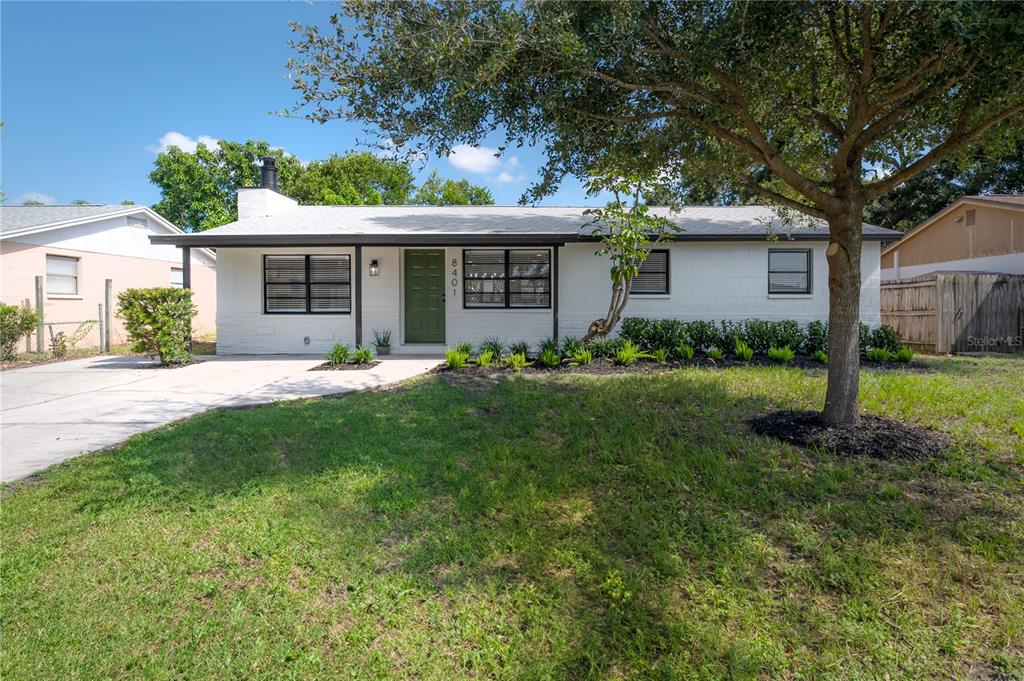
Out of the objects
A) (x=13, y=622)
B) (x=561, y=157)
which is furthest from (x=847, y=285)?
(x=13, y=622)

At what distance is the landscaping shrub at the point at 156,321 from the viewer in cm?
932

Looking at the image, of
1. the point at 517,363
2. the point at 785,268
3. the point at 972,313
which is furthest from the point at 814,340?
the point at 517,363

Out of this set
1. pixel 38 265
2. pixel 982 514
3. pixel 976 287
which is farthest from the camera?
pixel 38 265

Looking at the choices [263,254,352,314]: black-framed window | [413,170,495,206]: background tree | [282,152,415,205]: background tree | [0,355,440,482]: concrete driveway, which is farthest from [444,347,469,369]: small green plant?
[413,170,495,206]: background tree

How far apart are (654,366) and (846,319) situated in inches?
156

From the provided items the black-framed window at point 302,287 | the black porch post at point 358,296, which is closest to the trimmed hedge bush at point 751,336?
the black porch post at point 358,296

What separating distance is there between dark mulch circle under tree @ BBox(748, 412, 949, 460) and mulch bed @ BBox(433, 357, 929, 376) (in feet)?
10.3

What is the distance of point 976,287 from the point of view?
11.4 metres

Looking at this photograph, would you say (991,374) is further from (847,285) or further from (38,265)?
(38,265)

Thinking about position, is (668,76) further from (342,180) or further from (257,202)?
(342,180)

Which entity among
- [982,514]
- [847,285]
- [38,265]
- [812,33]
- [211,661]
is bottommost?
[211,661]

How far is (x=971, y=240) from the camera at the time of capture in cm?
1545

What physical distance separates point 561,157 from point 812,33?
8.54ft

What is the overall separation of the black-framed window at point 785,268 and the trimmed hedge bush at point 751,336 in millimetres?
1602
